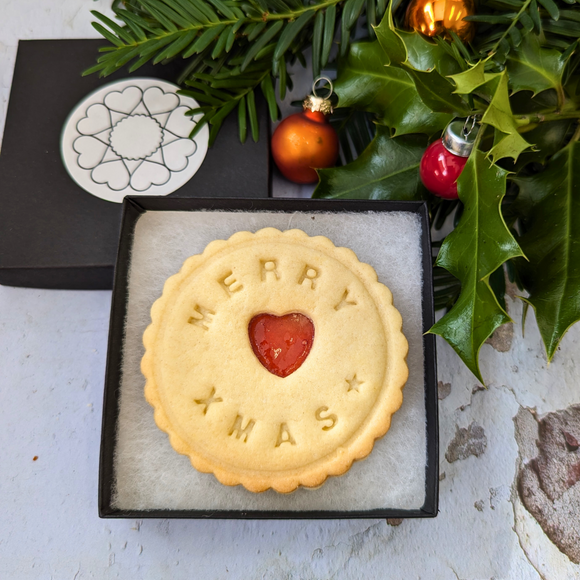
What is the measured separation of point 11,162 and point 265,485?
70 cm

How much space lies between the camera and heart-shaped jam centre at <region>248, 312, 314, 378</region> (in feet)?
2.29

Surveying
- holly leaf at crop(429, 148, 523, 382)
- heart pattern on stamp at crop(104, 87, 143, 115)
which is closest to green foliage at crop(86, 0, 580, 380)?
holly leaf at crop(429, 148, 523, 382)

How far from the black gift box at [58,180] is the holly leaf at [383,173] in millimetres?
141

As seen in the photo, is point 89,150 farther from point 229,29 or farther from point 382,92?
point 382,92

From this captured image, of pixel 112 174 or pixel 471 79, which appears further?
pixel 112 174

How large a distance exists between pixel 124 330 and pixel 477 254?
51 cm

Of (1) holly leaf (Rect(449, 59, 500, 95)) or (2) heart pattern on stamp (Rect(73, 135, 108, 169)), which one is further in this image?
(2) heart pattern on stamp (Rect(73, 135, 108, 169))

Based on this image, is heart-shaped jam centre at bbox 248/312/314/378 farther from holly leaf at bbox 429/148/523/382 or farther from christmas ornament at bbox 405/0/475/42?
christmas ornament at bbox 405/0/475/42

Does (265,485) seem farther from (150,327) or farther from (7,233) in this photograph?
(7,233)

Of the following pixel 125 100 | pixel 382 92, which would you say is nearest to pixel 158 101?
pixel 125 100

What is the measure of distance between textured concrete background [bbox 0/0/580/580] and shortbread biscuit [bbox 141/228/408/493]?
0.61ft

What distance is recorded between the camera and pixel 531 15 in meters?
0.67

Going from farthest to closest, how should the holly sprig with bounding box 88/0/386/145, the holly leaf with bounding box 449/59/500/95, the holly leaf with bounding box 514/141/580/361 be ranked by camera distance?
the holly sprig with bounding box 88/0/386/145
the holly leaf with bounding box 514/141/580/361
the holly leaf with bounding box 449/59/500/95

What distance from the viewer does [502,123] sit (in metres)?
0.54
